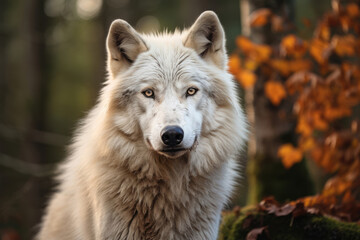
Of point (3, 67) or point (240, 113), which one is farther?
point (3, 67)

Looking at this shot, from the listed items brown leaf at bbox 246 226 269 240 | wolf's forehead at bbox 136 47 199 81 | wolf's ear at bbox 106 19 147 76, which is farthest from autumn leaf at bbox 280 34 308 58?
brown leaf at bbox 246 226 269 240

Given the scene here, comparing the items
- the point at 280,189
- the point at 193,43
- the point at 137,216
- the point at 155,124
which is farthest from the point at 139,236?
the point at 280,189

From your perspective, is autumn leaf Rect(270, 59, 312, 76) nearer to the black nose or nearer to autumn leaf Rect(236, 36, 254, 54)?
autumn leaf Rect(236, 36, 254, 54)

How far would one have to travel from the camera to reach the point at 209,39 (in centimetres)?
444

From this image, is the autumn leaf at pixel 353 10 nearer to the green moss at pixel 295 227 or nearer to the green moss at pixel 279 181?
the green moss at pixel 279 181

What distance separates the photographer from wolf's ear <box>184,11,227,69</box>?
4258 millimetres

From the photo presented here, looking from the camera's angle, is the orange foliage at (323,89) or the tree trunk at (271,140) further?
the tree trunk at (271,140)

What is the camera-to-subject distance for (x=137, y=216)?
3.86 m

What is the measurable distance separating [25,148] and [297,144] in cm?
893

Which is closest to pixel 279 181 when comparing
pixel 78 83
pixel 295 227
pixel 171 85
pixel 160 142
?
pixel 295 227

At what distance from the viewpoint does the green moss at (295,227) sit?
13.9 ft

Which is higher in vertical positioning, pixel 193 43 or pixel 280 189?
pixel 193 43

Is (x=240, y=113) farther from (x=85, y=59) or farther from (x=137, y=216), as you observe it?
(x=85, y=59)

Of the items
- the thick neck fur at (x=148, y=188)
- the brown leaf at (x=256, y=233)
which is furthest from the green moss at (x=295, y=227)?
the thick neck fur at (x=148, y=188)
